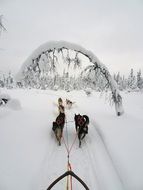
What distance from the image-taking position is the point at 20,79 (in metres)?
9.97

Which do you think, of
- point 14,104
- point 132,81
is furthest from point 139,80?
point 14,104

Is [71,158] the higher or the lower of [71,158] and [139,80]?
the lower

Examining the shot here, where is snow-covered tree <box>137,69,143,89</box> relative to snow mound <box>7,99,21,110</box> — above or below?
above

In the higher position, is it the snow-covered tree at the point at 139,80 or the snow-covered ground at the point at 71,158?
the snow-covered tree at the point at 139,80

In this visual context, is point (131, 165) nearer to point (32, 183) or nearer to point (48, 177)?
point (48, 177)

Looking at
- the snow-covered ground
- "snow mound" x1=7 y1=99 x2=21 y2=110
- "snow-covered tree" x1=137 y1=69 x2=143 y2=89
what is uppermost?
"snow-covered tree" x1=137 y1=69 x2=143 y2=89

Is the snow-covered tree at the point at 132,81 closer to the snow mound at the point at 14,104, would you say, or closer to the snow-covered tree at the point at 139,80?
the snow-covered tree at the point at 139,80

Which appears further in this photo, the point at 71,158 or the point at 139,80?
the point at 139,80

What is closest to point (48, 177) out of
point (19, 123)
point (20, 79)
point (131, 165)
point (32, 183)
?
point (32, 183)

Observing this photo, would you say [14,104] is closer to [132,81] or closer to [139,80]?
[139,80]

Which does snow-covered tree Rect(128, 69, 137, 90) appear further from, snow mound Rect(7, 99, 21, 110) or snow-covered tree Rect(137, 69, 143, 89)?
snow mound Rect(7, 99, 21, 110)

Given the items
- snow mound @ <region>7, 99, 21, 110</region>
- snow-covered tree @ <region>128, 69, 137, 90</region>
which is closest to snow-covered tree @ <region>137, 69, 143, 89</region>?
snow-covered tree @ <region>128, 69, 137, 90</region>

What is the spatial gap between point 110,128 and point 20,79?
16.7 ft

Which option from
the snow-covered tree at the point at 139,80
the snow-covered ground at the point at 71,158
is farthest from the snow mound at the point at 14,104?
the snow-covered tree at the point at 139,80
